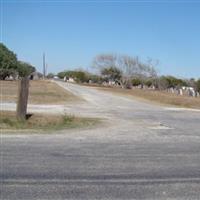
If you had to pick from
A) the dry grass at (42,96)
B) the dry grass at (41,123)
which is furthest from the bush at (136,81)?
the dry grass at (41,123)

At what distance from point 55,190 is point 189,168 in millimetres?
3005

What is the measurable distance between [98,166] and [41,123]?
32.3 ft

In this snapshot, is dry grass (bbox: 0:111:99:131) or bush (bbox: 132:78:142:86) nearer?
dry grass (bbox: 0:111:99:131)

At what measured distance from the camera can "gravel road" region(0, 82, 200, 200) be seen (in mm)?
6941

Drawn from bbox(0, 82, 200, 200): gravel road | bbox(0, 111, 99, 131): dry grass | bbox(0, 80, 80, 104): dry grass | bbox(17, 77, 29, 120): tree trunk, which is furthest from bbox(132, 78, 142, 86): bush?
bbox(0, 82, 200, 200): gravel road

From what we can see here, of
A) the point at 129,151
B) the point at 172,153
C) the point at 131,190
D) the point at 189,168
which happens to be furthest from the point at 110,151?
the point at 131,190

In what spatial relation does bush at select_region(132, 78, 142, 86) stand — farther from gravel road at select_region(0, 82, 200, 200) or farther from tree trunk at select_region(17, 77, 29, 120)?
gravel road at select_region(0, 82, 200, 200)

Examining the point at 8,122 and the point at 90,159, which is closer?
the point at 90,159

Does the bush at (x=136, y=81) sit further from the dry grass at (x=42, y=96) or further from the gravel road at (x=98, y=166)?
the gravel road at (x=98, y=166)

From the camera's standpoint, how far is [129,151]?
11.2 meters

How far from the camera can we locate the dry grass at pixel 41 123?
1670cm

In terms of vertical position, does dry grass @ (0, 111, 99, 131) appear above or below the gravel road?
below

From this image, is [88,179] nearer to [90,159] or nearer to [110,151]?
[90,159]

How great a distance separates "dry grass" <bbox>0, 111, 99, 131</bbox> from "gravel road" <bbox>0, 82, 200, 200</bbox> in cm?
226
